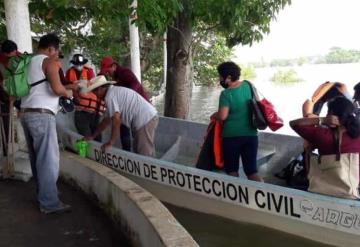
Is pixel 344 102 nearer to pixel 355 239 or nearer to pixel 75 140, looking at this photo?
pixel 355 239

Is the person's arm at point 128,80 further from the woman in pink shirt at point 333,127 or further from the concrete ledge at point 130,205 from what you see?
the woman in pink shirt at point 333,127

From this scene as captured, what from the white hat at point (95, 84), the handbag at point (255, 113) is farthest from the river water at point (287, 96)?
the white hat at point (95, 84)

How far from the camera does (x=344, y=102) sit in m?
3.67

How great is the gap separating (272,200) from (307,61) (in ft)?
120

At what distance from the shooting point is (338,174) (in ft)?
12.4

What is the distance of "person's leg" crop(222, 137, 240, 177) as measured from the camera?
15.5 ft

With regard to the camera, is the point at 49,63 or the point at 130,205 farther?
the point at 49,63

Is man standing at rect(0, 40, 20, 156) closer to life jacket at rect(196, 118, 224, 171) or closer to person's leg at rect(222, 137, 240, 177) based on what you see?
life jacket at rect(196, 118, 224, 171)

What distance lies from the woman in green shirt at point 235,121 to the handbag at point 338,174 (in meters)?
0.96

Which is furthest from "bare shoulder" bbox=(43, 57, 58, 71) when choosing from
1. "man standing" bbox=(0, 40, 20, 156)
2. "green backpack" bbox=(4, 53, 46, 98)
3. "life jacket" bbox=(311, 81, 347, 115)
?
"life jacket" bbox=(311, 81, 347, 115)

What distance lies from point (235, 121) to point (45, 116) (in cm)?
184

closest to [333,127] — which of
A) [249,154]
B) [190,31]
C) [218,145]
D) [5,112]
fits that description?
[249,154]

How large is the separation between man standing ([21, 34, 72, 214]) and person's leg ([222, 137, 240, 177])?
65.4 inches

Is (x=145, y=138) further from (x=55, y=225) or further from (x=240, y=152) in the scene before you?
(x=55, y=225)
